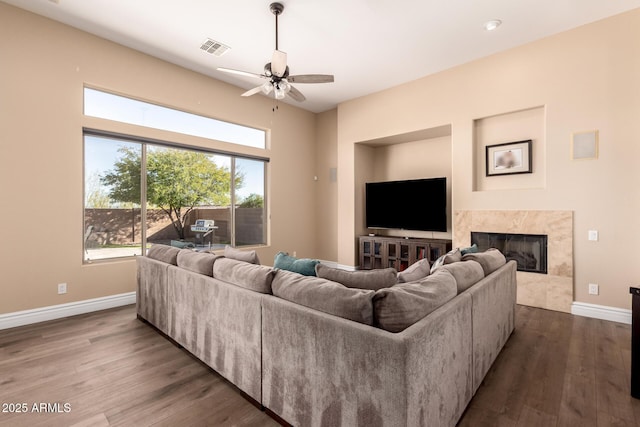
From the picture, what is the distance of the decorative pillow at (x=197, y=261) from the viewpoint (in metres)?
2.44

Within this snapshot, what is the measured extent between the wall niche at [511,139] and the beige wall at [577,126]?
0.03m

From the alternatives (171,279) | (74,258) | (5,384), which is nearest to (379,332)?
(171,279)

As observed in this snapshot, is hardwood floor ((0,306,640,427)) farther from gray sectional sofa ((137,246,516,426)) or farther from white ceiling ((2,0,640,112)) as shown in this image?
white ceiling ((2,0,640,112))

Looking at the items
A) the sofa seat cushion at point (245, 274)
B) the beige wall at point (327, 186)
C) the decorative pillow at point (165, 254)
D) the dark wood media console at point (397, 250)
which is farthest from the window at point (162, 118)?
the sofa seat cushion at point (245, 274)

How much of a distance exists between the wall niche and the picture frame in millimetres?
56

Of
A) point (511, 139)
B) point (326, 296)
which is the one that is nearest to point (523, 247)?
point (511, 139)

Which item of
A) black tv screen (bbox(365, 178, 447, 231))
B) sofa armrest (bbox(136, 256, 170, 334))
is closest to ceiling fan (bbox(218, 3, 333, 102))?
sofa armrest (bbox(136, 256, 170, 334))

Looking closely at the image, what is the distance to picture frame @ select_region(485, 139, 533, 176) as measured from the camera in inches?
160

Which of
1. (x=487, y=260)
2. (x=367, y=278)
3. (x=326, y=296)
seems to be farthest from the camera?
(x=487, y=260)

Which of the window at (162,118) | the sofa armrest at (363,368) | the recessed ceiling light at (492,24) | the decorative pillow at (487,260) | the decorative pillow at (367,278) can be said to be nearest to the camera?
the sofa armrest at (363,368)

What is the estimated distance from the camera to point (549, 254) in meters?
3.79

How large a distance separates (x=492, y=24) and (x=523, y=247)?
2866 mm

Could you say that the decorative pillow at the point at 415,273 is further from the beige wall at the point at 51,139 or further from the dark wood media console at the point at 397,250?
the beige wall at the point at 51,139

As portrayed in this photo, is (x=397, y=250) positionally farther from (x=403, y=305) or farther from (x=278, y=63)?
(x=403, y=305)
